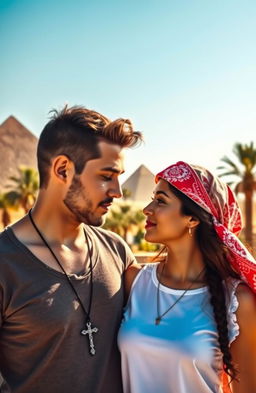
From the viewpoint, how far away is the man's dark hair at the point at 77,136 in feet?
8.08

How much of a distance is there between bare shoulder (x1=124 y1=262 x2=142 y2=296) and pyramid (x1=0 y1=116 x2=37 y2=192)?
238ft

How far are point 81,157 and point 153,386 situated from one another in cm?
117

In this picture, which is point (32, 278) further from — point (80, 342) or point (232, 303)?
point (232, 303)

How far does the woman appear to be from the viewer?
7.87 feet

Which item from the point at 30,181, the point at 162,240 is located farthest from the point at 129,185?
the point at 162,240

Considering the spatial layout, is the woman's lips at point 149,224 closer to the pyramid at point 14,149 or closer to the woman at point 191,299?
the woman at point 191,299

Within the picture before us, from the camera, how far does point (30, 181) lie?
30.8 meters

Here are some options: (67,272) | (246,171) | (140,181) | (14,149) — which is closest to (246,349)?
(67,272)

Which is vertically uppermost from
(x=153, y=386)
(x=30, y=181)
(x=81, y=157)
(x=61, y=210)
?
(x=30, y=181)

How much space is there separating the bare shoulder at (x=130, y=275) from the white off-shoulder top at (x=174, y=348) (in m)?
0.17

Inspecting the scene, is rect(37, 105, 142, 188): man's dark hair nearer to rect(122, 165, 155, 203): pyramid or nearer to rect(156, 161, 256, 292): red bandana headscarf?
rect(156, 161, 256, 292): red bandana headscarf

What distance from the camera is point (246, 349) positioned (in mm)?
2406

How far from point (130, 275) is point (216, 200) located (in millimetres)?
632

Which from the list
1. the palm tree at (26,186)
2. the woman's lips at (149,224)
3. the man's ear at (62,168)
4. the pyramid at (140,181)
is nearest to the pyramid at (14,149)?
the pyramid at (140,181)
